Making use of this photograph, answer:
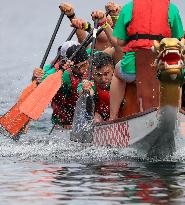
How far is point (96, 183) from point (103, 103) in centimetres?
427

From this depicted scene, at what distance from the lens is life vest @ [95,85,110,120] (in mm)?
14389

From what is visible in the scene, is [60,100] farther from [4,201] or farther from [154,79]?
[4,201]

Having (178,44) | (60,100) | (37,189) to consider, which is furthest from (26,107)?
(37,189)

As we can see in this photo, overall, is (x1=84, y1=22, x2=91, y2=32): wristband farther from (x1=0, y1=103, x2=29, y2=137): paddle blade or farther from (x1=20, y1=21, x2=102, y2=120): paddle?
(x1=0, y1=103, x2=29, y2=137): paddle blade

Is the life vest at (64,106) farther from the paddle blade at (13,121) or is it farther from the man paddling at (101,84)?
the man paddling at (101,84)

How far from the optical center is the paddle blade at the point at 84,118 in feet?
45.6

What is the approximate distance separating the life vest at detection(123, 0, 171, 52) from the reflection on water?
155 centimetres

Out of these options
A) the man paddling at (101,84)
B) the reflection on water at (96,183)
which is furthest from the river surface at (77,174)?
the man paddling at (101,84)

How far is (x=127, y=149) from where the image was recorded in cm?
1292

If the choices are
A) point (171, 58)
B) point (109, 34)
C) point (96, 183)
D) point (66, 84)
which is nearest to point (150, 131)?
point (171, 58)

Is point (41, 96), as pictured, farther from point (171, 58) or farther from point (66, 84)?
point (171, 58)

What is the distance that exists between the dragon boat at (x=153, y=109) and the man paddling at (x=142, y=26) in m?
0.21

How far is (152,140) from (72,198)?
326 cm

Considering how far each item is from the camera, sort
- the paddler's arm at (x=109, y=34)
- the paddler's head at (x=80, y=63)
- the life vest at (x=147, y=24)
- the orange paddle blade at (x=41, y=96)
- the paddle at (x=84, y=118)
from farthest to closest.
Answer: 1. the paddler's head at (x=80, y=63)
2. the orange paddle blade at (x=41, y=96)
3. the paddler's arm at (x=109, y=34)
4. the paddle at (x=84, y=118)
5. the life vest at (x=147, y=24)
